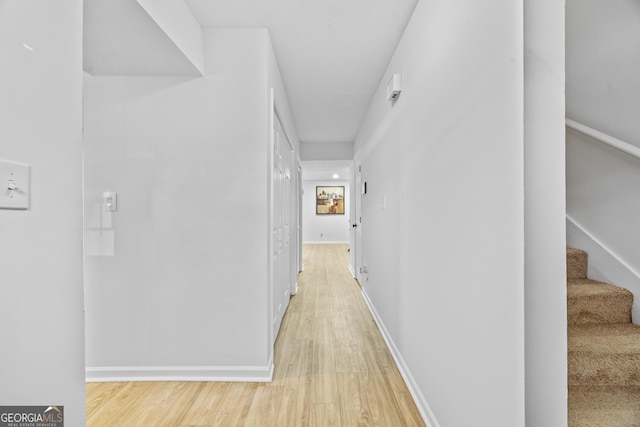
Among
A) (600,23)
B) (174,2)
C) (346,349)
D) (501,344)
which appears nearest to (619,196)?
(600,23)

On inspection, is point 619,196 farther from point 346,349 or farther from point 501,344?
point 346,349

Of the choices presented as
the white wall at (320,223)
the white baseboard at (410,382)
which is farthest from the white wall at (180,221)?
the white wall at (320,223)

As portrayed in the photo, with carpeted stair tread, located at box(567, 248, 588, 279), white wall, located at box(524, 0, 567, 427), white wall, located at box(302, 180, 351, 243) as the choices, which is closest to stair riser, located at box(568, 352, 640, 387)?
white wall, located at box(524, 0, 567, 427)

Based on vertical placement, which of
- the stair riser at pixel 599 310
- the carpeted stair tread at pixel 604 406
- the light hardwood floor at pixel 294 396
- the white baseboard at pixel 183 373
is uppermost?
the stair riser at pixel 599 310

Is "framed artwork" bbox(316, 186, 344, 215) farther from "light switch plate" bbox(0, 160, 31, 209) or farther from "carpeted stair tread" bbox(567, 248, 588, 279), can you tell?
"light switch plate" bbox(0, 160, 31, 209)

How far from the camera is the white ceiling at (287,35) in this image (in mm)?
1707

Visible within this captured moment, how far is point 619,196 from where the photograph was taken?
6.01ft

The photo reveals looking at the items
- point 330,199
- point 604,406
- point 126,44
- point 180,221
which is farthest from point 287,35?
point 330,199

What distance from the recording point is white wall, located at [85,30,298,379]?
2262mm

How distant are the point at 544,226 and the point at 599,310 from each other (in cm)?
117

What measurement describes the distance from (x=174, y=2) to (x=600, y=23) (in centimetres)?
252

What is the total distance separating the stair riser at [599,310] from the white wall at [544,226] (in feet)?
2.98

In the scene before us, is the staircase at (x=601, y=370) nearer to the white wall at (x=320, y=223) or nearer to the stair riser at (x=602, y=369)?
the stair riser at (x=602, y=369)

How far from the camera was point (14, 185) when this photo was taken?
2.54ft
